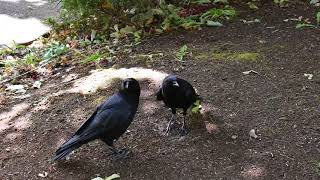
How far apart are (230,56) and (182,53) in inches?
24.9

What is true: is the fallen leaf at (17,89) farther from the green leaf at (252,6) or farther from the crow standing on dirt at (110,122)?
the green leaf at (252,6)

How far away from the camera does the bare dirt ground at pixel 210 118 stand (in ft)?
14.6

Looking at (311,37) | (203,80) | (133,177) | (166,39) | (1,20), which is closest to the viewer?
(133,177)

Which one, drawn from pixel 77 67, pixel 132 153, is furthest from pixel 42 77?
pixel 132 153

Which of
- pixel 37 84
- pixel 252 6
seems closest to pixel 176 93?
pixel 37 84

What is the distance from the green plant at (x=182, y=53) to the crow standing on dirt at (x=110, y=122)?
6.80ft

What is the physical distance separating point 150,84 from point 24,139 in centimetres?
158

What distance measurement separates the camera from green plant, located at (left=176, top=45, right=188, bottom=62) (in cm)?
657

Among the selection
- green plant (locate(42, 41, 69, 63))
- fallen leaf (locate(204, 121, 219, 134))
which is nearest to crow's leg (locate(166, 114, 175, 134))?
fallen leaf (locate(204, 121, 219, 134))

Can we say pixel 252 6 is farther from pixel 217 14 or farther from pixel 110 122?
pixel 110 122

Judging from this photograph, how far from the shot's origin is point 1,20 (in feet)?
34.8

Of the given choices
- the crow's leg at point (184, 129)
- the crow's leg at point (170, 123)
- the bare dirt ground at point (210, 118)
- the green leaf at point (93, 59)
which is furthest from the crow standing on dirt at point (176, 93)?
the green leaf at point (93, 59)

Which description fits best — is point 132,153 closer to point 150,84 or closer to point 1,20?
point 150,84

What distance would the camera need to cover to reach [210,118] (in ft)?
16.8
